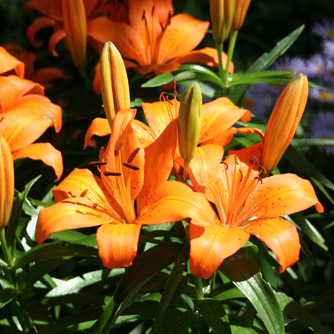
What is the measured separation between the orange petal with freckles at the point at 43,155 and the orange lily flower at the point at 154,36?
0.31m

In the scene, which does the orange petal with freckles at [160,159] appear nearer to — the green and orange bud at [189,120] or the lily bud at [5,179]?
the green and orange bud at [189,120]

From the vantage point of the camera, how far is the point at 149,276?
2.85 feet

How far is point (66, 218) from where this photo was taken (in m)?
0.83

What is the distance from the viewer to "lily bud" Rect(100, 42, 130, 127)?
2.86 feet

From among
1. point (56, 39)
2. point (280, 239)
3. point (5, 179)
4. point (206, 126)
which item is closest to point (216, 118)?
point (206, 126)

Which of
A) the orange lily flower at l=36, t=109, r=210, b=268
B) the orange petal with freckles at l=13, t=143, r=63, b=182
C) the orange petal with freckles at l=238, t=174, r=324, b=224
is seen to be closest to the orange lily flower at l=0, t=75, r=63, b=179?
the orange petal with freckles at l=13, t=143, r=63, b=182

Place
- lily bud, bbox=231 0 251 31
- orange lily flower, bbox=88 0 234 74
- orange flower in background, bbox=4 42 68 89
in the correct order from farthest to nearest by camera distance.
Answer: orange flower in background, bbox=4 42 68 89, orange lily flower, bbox=88 0 234 74, lily bud, bbox=231 0 251 31

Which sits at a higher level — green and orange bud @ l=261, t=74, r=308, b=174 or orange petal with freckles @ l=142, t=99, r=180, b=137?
green and orange bud @ l=261, t=74, r=308, b=174

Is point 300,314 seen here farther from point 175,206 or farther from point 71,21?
point 71,21

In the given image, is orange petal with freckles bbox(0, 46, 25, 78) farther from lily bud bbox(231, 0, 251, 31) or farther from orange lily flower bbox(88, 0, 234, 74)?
lily bud bbox(231, 0, 251, 31)

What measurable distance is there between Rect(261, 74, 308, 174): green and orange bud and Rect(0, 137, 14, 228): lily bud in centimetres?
38

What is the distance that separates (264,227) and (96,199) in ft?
0.84

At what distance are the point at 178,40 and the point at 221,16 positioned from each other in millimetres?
202

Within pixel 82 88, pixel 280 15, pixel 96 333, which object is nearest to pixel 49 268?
pixel 96 333
